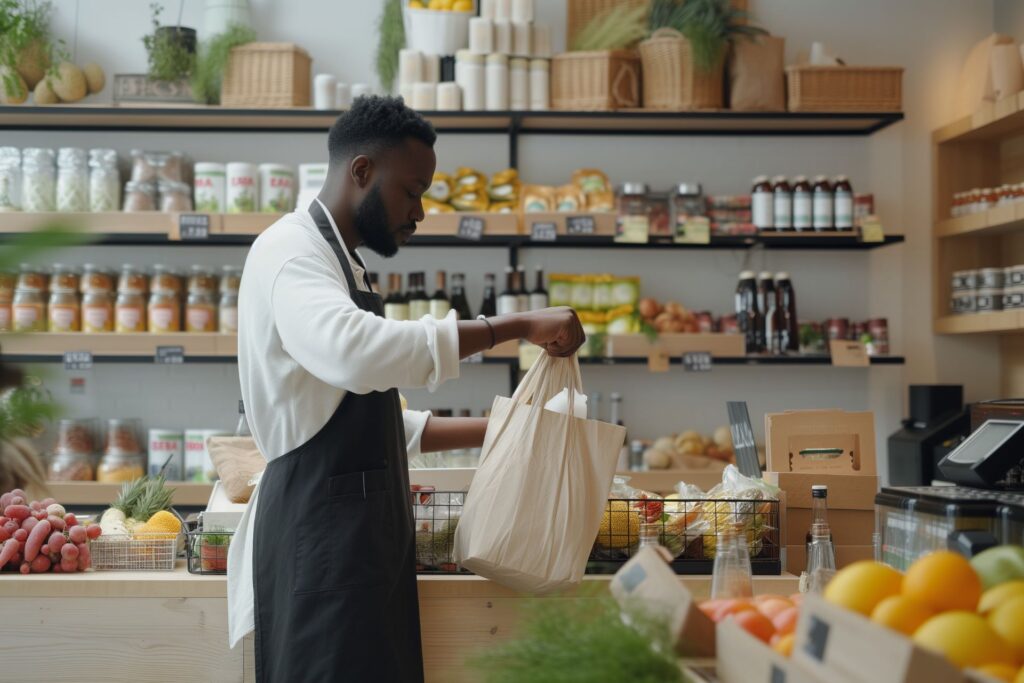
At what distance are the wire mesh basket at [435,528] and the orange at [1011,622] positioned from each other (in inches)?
50.9

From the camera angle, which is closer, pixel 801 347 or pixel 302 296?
pixel 302 296

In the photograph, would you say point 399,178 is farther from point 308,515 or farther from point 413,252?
point 413,252

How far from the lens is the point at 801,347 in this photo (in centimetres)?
461

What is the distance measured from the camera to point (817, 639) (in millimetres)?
966

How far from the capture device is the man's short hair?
6.57ft

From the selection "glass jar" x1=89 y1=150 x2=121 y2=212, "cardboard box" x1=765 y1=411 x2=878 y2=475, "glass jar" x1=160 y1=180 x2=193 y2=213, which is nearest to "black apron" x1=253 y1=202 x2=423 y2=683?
"cardboard box" x1=765 y1=411 x2=878 y2=475

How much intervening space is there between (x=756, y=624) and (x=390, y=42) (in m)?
3.87

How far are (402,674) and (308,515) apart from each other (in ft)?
1.09

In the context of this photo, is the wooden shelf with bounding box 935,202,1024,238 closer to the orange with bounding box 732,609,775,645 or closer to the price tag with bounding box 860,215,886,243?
the price tag with bounding box 860,215,886,243

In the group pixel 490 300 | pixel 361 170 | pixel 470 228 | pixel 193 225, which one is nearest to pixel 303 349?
pixel 361 170

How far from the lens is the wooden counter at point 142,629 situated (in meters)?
2.17

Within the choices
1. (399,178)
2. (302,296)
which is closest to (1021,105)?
(399,178)

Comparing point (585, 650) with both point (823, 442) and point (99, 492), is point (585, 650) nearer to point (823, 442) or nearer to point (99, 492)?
point (823, 442)

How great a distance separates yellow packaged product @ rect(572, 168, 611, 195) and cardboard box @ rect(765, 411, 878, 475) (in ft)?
7.06
